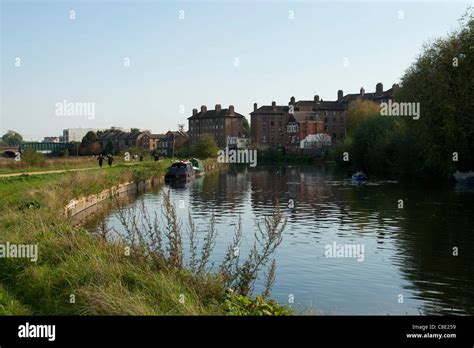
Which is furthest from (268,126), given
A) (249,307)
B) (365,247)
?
(249,307)

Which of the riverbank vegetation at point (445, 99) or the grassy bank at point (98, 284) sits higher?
the riverbank vegetation at point (445, 99)

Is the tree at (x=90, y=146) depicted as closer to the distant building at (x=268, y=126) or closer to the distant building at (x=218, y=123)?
the distant building at (x=218, y=123)

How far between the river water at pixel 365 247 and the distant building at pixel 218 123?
376 ft

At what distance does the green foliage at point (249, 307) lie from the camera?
875cm

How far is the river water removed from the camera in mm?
13234

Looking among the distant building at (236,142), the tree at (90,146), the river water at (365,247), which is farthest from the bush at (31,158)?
the distant building at (236,142)

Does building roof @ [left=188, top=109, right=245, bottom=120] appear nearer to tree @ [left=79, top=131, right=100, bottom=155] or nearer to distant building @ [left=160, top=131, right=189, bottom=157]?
distant building @ [left=160, top=131, right=189, bottom=157]

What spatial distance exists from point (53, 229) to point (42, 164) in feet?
125

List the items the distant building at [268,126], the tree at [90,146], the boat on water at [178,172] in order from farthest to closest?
the distant building at [268,126]
the tree at [90,146]
the boat on water at [178,172]

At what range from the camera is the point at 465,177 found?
50562mm

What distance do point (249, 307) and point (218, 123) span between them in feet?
483

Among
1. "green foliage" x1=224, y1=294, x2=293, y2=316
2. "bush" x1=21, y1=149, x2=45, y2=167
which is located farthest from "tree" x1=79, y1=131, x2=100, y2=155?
"green foliage" x1=224, y1=294, x2=293, y2=316

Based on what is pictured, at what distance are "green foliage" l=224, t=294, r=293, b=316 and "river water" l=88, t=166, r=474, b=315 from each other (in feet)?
3.52

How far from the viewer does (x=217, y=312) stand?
8797 mm
